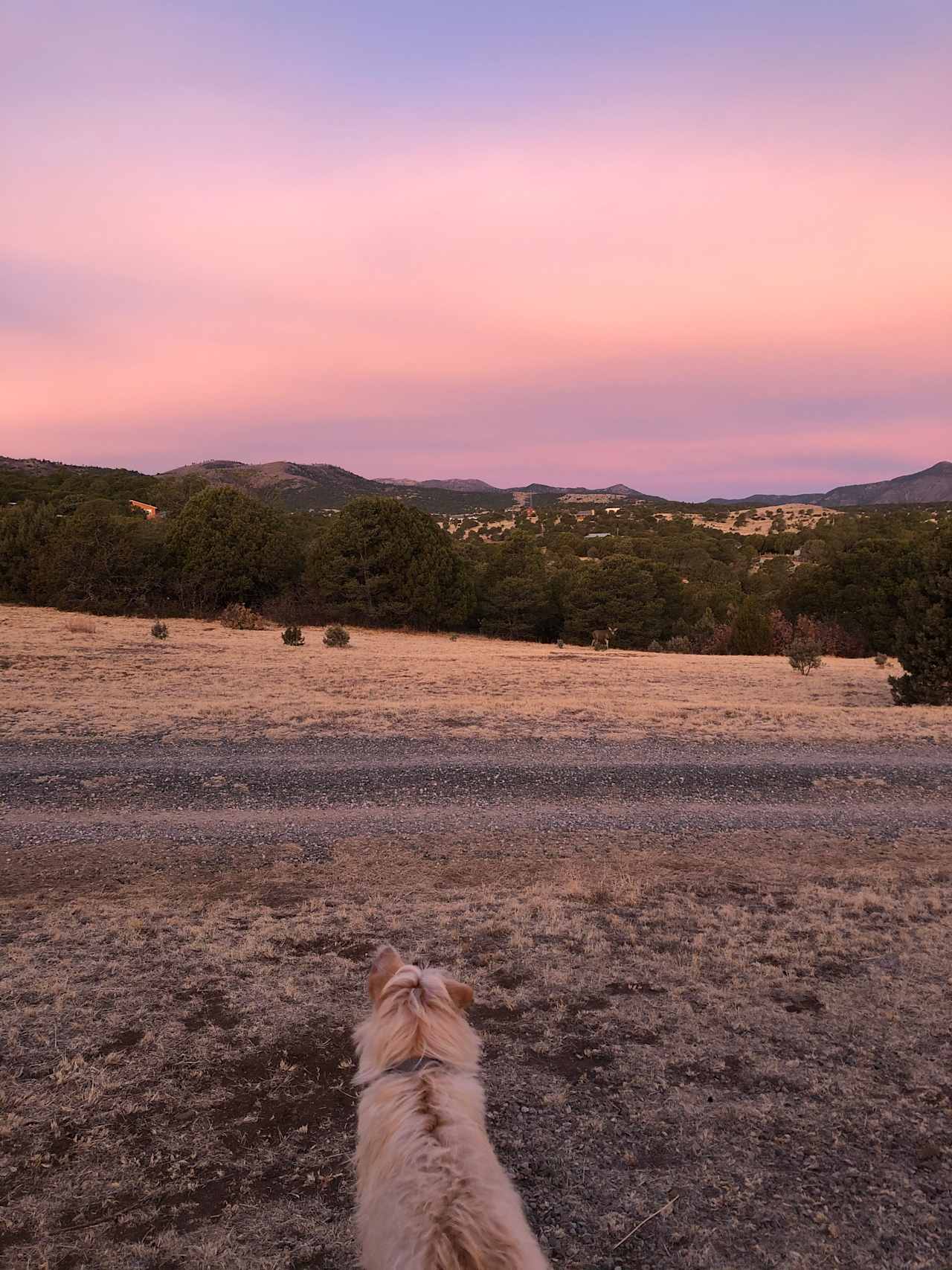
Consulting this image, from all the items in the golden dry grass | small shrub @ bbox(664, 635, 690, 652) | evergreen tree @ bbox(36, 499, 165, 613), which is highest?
the golden dry grass

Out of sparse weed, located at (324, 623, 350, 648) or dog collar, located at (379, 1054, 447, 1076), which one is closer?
dog collar, located at (379, 1054, 447, 1076)

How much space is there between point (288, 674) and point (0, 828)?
12418 millimetres

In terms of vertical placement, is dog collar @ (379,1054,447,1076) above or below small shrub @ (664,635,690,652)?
above

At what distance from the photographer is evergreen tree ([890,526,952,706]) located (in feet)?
57.4

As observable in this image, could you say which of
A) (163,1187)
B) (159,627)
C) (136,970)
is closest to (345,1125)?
(163,1187)

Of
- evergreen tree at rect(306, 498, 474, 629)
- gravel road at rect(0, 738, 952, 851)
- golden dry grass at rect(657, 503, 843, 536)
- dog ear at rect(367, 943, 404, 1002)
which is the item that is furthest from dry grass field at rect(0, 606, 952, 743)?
golden dry grass at rect(657, 503, 843, 536)

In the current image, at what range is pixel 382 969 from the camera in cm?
289

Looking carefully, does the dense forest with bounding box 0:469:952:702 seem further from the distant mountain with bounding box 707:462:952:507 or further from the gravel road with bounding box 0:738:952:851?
the distant mountain with bounding box 707:462:952:507

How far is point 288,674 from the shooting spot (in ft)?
67.5

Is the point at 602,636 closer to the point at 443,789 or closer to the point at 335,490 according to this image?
Result: the point at 443,789

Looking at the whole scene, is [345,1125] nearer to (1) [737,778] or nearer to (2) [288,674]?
(1) [737,778]

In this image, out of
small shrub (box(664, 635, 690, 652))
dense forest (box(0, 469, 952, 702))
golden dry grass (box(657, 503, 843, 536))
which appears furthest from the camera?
golden dry grass (box(657, 503, 843, 536))

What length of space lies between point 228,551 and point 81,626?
1363 centimetres

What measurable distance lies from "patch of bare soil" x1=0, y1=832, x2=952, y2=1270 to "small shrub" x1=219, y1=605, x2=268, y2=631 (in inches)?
1212
